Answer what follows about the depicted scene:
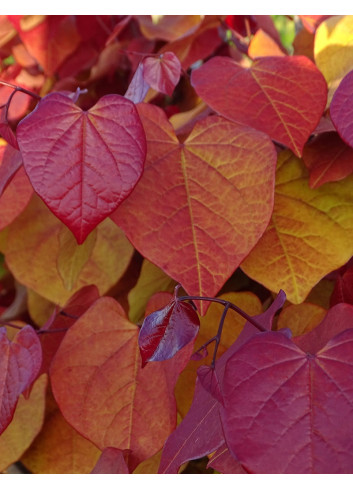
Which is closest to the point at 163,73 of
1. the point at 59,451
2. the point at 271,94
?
the point at 271,94

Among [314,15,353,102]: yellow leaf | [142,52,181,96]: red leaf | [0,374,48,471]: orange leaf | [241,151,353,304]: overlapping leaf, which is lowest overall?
[0,374,48,471]: orange leaf

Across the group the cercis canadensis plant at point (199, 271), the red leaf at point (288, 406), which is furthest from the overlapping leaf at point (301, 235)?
the red leaf at point (288, 406)

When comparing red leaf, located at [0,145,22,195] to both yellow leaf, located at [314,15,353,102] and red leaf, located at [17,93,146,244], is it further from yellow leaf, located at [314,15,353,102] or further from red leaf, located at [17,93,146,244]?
yellow leaf, located at [314,15,353,102]

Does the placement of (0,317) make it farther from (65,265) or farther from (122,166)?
(122,166)

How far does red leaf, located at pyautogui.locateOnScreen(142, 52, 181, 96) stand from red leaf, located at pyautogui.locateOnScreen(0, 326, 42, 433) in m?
0.19

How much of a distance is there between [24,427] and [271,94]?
1.01 feet

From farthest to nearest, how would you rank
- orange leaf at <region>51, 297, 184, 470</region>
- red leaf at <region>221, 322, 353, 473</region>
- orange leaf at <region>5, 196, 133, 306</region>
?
1. orange leaf at <region>5, 196, 133, 306</region>
2. orange leaf at <region>51, 297, 184, 470</region>
3. red leaf at <region>221, 322, 353, 473</region>

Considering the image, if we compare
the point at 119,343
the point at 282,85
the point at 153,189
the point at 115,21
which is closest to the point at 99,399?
the point at 119,343

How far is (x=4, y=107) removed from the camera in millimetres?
429

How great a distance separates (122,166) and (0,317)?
326mm

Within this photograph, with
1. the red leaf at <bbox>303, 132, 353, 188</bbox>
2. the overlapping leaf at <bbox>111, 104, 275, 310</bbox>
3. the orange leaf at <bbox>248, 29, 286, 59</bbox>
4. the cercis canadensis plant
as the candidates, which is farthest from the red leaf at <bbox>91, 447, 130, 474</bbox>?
the orange leaf at <bbox>248, 29, 286, 59</bbox>

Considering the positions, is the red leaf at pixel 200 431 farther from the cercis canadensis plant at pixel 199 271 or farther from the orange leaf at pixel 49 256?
the orange leaf at pixel 49 256

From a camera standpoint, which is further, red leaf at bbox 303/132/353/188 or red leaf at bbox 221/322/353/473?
red leaf at bbox 303/132/353/188

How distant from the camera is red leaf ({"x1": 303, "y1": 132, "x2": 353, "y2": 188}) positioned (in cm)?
43
